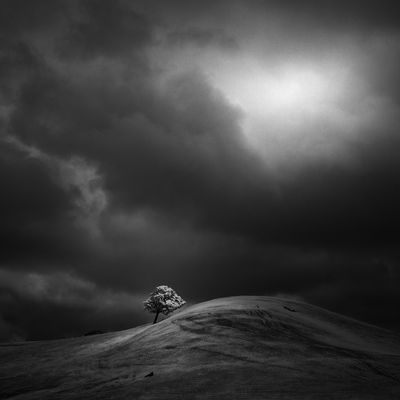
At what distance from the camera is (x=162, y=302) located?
98.6 metres

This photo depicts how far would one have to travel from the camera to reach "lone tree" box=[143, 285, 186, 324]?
98750mm

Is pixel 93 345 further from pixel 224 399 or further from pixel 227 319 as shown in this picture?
pixel 224 399

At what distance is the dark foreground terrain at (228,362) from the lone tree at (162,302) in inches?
998

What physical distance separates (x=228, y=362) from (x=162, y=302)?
57.6 meters

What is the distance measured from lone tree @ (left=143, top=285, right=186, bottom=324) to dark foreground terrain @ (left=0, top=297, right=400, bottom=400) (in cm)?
2535

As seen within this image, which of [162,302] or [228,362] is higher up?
[162,302]

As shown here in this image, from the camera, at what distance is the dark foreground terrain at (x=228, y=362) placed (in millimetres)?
34688

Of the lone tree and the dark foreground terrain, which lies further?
the lone tree

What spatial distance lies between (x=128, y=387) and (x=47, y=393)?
34.6 ft

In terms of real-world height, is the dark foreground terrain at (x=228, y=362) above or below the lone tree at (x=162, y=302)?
below

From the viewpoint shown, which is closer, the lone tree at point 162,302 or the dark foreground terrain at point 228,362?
the dark foreground terrain at point 228,362

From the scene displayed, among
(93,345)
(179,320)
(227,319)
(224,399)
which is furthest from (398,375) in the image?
(93,345)

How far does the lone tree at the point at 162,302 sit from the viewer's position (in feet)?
324

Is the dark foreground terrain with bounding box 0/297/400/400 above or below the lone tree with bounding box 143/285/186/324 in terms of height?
below
